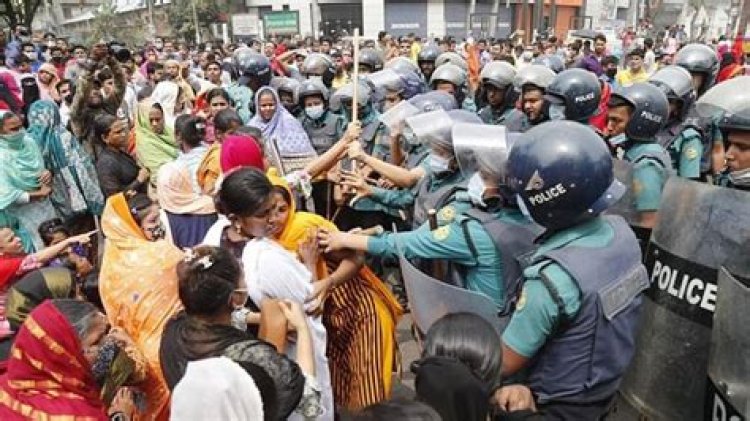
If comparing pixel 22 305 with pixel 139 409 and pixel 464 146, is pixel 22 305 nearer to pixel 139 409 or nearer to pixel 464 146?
pixel 139 409

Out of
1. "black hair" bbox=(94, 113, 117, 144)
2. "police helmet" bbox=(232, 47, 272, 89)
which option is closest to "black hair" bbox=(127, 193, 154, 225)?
"black hair" bbox=(94, 113, 117, 144)

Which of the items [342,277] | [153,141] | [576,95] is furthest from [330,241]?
[153,141]

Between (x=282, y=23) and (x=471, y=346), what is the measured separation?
43897mm

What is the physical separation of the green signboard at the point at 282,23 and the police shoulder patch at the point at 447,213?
41384 millimetres

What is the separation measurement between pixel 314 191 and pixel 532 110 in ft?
6.75

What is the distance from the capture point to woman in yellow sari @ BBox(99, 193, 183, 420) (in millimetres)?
2582

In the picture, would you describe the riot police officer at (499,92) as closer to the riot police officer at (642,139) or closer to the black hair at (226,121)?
the riot police officer at (642,139)

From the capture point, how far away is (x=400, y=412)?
143 centimetres

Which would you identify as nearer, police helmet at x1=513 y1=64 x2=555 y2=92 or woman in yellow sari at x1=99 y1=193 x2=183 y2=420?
woman in yellow sari at x1=99 y1=193 x2=183 y2=420

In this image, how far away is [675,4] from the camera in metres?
64.8

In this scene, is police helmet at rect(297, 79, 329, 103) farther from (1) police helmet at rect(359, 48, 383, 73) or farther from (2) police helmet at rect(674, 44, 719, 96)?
(2) police helmet at rect(674, 44, 719, 96)

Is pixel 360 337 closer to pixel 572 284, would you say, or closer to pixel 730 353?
pixel 572 284

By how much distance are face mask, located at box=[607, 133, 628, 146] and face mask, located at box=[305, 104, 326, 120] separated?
2833 millimetres

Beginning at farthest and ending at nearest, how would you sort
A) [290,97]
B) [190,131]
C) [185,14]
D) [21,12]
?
[185,14], [21,12], [290,97], [190,131]
